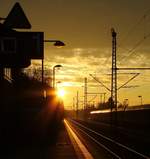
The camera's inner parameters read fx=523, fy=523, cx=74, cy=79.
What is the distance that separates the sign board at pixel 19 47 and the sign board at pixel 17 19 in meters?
2.38

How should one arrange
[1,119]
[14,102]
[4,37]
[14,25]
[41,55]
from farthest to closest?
[14,102] → [1,119] → [41,55] → [4,37] → [14,25]

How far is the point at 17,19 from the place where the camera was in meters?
16.8

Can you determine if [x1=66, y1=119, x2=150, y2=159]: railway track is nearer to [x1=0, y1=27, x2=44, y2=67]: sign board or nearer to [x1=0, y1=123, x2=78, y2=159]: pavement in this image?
[x1=0, y1=123, x2=78, y2=159]: pavement

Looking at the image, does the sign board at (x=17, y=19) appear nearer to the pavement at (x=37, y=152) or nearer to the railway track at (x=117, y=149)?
the pavement at (x=37, y=152)

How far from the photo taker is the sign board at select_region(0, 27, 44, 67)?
63.8 ft

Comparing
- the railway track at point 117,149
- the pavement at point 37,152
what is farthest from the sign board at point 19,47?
the railway track at point 117,149

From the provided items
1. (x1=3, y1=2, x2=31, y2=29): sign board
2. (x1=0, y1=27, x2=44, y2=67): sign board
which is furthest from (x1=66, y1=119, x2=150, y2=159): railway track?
(x1=3, y1=2, x2=31, y2=29): sign board

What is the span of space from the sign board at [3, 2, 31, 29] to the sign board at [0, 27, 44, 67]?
7.81ft

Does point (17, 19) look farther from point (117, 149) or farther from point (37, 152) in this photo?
point (117, 149)

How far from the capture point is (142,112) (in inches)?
1975

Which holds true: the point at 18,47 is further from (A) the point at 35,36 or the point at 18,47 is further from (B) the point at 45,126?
(B) the point at 45,126

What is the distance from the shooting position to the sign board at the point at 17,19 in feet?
55.2

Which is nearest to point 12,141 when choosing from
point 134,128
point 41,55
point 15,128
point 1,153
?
point 15,128

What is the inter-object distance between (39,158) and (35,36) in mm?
5399
